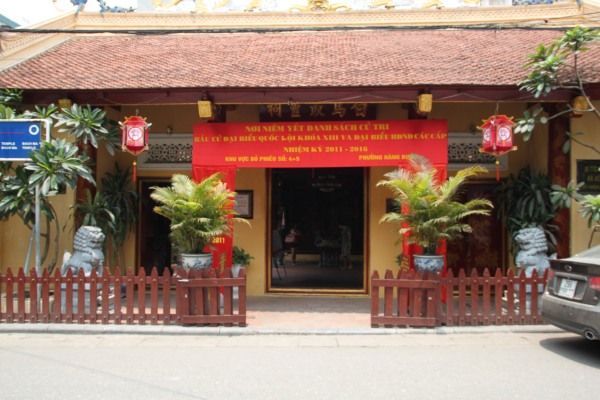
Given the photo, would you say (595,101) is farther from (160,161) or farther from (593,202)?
(160,161)

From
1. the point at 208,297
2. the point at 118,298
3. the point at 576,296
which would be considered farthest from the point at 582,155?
the point at 118,298

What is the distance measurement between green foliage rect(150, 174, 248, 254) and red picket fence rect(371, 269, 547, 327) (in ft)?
8.30

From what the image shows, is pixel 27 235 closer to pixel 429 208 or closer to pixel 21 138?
pixel 21 138

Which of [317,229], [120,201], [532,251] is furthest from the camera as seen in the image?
[317,229]

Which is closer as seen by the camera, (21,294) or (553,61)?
(21,294)

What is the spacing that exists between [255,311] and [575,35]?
6690 mm

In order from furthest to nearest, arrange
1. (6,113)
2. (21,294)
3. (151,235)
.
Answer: (151,235)
(6,113)
(21,294)

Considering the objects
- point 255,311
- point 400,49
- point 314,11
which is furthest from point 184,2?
point 255,311

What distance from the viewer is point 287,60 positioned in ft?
32.8

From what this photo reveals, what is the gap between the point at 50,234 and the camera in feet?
32.3

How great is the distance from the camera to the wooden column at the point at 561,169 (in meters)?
9.16

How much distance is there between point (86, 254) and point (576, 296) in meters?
7.02

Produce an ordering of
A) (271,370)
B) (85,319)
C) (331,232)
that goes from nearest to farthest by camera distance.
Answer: (271,370) < (85,319) < (331,232)

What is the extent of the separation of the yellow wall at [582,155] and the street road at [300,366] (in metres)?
2.71
